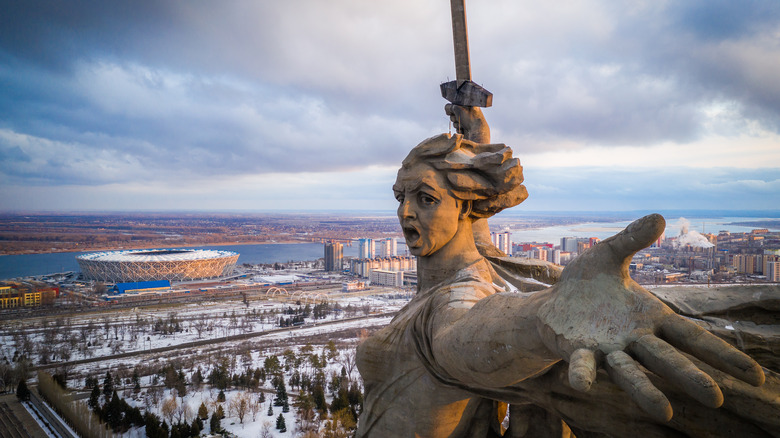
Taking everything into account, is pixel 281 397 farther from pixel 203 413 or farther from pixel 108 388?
pixel 108 388

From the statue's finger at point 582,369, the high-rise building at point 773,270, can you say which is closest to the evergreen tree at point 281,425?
the high-rise building at point 773,270

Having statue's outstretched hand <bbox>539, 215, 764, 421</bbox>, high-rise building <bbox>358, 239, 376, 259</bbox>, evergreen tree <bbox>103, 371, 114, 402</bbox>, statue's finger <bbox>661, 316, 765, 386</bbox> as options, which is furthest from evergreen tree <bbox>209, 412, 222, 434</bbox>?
high-rise building <bbox>358, 239, 376, 259</bbox>

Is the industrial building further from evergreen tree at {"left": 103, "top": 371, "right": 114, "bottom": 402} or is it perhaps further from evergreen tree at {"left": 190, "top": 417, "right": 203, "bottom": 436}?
evergreen tree at {"left": 190, "top": 417, "right": 203, "bottom": 436}

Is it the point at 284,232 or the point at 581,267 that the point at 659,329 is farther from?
the point at 284,232

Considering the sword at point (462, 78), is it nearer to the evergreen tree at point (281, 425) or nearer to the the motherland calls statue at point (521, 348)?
the the motherland calls statue at point (521, 348)

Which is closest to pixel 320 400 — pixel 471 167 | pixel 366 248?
pixel 471 167

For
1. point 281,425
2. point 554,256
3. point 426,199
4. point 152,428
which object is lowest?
point 281,425

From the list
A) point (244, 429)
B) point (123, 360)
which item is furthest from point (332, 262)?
point (244, 429)
